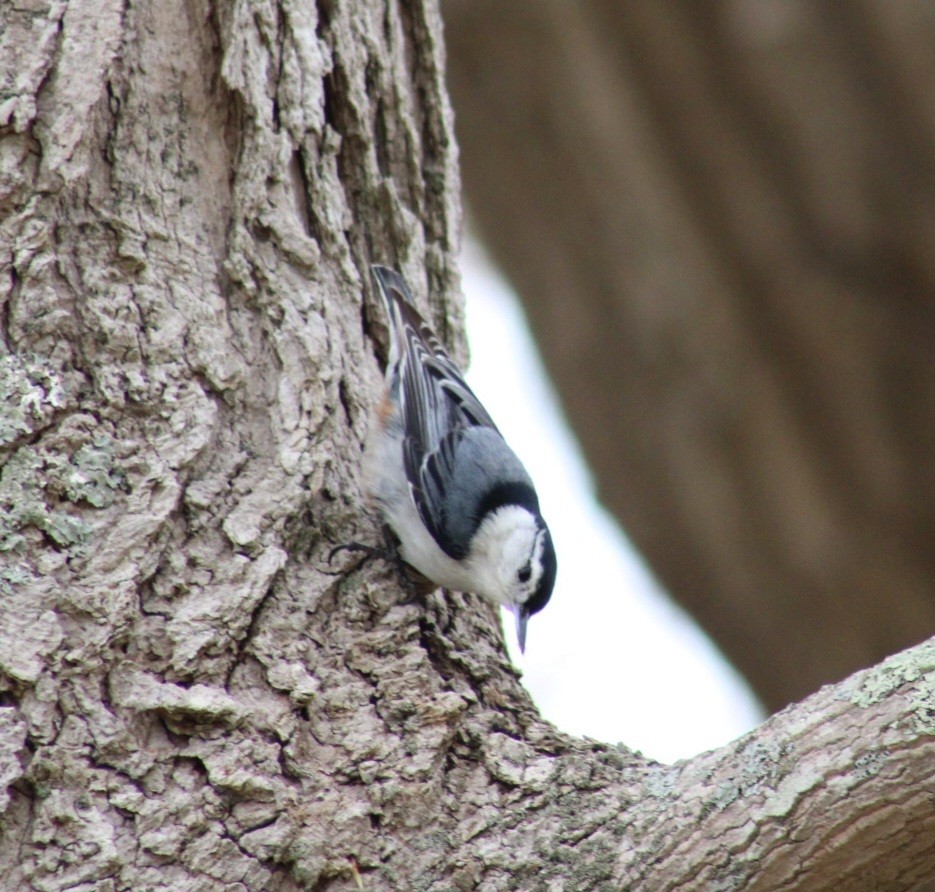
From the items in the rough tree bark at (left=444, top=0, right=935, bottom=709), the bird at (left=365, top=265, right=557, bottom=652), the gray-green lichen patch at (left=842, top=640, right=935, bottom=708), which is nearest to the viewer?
the gray-green lichen patch at (left=842, top=640, right=935, bottom=708)

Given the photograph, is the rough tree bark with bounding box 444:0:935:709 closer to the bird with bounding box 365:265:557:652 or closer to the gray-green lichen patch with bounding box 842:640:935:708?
the bird with bounding box 365:265:557:652

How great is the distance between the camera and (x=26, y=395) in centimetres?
216

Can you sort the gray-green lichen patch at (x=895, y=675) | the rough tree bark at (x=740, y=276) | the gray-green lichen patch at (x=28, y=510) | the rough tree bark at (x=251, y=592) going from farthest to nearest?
the rough tree bark at (x=740, y=276) < the gray-green lichen patch at (x=28, y=510) < the rough tree bark at (x=251, y=592) < the gray-green lichen patch at (x=895, y=675)

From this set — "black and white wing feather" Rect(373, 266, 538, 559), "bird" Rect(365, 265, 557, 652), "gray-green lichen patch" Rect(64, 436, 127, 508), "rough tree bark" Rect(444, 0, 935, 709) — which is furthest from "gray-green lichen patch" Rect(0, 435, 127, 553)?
"rough tree bark" Rect(444, 0, 935, 709)

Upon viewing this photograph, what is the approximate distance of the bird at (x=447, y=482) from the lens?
9.29 feet

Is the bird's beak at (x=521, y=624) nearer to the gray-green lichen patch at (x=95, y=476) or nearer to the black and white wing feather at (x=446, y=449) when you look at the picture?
the black and white wing feather at (x=446, y=449)

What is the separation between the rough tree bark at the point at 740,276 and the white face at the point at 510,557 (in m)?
1.08

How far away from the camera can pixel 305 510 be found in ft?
7.79

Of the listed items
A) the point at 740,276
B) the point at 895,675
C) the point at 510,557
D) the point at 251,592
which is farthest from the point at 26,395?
the point at 740,276

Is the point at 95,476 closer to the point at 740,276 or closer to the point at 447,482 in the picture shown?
the point at 447,482

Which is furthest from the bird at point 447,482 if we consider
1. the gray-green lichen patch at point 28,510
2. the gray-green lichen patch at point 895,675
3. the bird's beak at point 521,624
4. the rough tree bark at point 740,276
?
the gray-green lichen patch at point 895,675

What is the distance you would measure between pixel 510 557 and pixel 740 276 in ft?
4.68

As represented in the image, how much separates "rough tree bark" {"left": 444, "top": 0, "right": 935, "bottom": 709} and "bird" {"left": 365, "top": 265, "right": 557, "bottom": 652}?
0.96 metres

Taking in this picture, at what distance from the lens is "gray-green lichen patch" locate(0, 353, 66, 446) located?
2125mm
